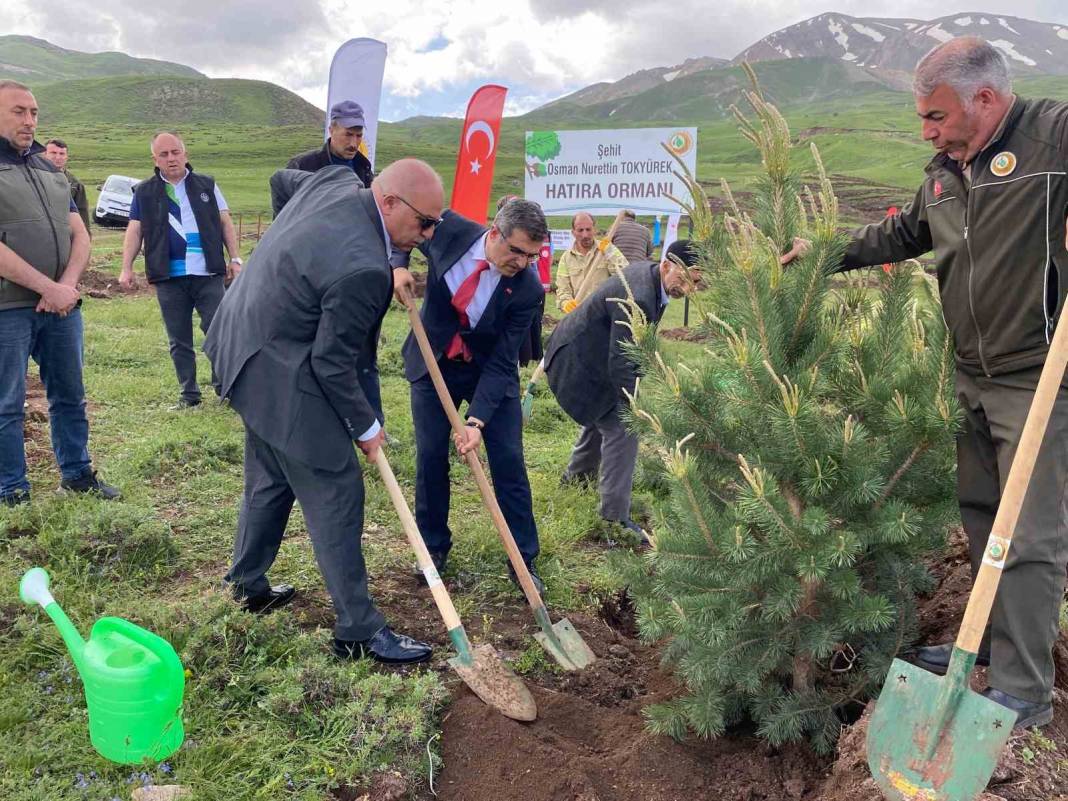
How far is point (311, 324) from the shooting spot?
291 centimetres

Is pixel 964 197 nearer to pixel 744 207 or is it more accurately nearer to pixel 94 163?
pixel 744 207

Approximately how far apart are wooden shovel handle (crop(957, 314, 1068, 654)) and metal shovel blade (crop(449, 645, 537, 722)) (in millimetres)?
1561

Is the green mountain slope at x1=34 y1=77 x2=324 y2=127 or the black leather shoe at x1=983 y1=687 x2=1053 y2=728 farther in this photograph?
the green mountain slope at x1=34 y1=77 x2=324 y2=127

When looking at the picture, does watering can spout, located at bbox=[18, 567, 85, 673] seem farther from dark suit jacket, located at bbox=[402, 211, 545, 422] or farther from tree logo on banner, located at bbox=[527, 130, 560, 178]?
tree logo on banner, located at bbox=[527, 130, 560, 178]

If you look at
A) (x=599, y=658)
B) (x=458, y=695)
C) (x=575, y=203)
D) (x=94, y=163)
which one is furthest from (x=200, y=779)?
(x=94, y=163)

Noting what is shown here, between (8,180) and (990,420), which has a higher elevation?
(8,180)

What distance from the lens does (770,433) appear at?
2.47 meters

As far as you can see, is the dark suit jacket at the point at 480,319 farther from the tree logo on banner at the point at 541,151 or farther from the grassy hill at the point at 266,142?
the tree logo on banner at the point at 541,151

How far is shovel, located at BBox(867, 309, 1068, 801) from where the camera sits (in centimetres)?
204

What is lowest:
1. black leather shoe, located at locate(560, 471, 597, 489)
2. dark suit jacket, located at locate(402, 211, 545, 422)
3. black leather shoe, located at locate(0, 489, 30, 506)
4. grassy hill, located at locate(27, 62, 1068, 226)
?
black leather shoe, located at locate(560, 471, 597, 489)

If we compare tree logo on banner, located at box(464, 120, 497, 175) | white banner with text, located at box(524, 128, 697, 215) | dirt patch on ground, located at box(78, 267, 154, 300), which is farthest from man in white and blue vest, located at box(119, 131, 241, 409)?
dirt patch on ground, located at box(78, 267, 154, 300)

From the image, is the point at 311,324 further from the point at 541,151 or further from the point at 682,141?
the point at 541,151

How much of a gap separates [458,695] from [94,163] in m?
48.7

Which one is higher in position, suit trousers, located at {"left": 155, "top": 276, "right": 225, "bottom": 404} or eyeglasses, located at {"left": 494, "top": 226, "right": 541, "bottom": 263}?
eyeglasses, located at {"left": 494, "top": 226, "right": 541, "bottom": 263}
